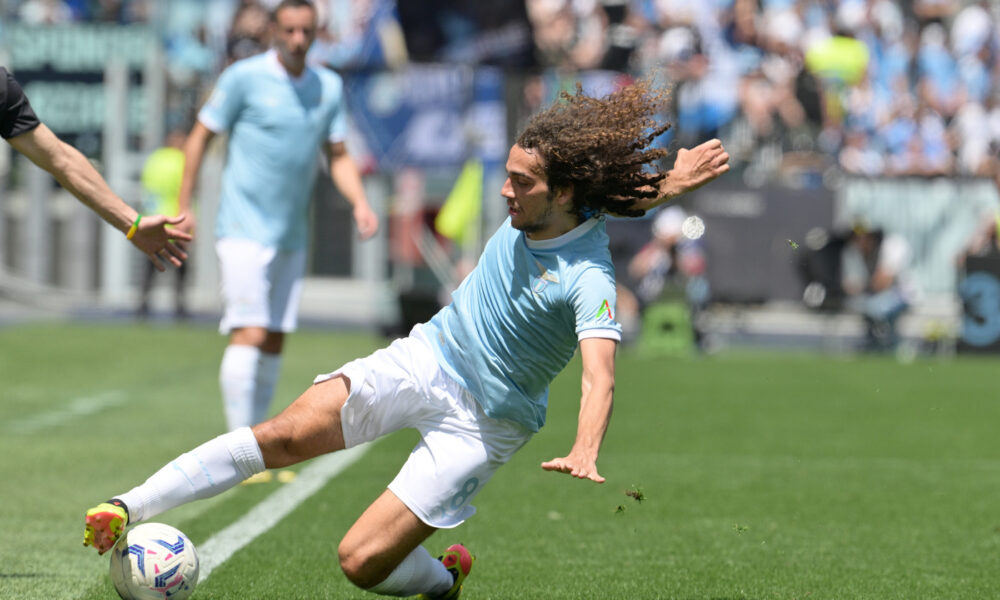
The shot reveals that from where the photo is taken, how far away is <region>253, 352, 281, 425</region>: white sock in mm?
7656

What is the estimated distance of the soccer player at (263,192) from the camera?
7.59 metres

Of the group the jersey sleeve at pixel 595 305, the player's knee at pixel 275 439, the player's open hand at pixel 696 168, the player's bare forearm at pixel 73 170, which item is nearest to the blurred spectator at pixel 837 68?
the player's open hand at pixel 696 168

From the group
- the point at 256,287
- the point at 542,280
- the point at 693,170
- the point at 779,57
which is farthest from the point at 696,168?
the point at 779,57

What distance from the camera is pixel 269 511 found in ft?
21.9

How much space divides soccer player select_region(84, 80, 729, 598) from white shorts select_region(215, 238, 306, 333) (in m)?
3.09

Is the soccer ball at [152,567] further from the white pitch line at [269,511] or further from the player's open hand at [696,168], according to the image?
the player's open hand at [696,168]

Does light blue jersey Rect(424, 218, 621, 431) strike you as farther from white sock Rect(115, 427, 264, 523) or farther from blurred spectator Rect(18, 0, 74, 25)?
blurred spectator Rect(18, 0, 74, 25)

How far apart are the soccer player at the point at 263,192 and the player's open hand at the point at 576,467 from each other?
393 centimetres

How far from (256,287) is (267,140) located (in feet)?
2.67

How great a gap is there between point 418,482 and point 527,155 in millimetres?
1056

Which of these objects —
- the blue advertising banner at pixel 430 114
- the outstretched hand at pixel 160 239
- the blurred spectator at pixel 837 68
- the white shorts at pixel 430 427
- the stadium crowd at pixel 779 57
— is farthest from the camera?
the blurred spectator at pixel 837 68

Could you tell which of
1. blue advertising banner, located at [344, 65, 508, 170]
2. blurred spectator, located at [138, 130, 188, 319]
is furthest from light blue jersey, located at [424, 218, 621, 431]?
blurred spectator, located at [138, 130, 188, 319]

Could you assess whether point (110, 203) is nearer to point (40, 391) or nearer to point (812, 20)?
point (40, 391)

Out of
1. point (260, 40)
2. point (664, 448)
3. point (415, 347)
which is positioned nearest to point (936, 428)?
point (664, 448)
